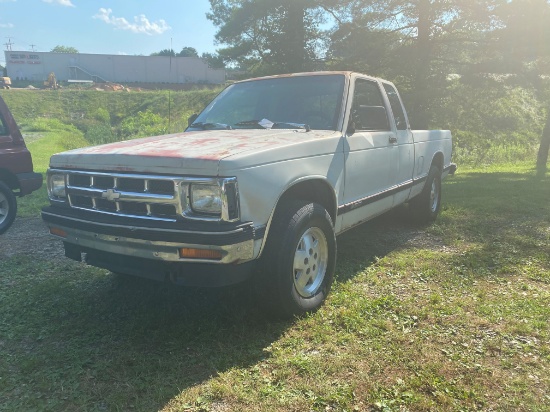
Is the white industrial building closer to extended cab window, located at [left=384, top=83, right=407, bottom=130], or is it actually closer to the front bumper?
extended cab window, located at [left=384, top=83, right=407, bottom=130]

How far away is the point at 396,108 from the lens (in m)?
5.40

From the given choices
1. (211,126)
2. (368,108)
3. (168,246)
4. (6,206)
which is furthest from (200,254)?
(6,206)

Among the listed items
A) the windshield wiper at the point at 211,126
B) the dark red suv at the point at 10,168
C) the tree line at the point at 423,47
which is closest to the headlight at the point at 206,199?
the windshield wiper at the point at 211,126

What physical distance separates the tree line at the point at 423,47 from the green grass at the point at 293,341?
31.1ft

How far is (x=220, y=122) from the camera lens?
4.43m

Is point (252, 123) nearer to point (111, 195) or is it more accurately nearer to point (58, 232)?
point (111, 195)

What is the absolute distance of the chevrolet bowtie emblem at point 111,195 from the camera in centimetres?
299

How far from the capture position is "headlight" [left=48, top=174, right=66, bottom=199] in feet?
11.3

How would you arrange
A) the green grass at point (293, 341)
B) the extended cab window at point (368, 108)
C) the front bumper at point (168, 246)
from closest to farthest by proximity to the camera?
the green grass at point (293, 341)
the front bumper at point (168, 246)
the extended cab window at point (368, 108)

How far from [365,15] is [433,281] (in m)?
11.7

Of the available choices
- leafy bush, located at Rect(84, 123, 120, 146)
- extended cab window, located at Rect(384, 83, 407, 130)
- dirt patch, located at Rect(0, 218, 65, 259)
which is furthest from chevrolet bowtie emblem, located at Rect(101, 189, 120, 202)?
leafy bush, located at Rect(84, 123, 120, 146)

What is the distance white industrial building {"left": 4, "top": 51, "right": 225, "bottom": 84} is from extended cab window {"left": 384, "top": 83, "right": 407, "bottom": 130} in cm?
4766

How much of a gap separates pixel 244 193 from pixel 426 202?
13.3ft

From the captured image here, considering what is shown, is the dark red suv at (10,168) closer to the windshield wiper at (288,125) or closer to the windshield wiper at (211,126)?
the windshield wiper at (211,126)
